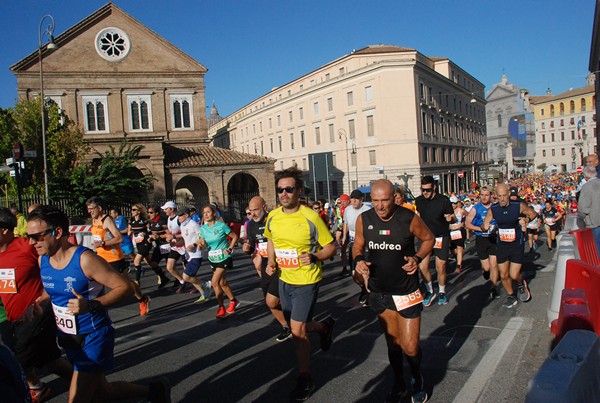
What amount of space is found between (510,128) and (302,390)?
11258cm

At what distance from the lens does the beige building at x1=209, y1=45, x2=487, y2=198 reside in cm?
5062

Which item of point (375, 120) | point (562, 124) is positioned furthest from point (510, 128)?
point (375, 120)

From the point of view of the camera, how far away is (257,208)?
23.5ft

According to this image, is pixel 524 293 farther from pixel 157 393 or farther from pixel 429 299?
pixel 157 393

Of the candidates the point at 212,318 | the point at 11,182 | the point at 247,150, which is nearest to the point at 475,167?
the point at 247,150

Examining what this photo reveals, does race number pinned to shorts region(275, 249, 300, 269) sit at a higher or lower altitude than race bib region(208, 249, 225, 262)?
higher

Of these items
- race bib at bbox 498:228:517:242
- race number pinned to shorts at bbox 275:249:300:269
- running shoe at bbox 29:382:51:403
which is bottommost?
running shoe at bbox 29:382:51:403

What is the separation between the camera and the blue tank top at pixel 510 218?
7.42m

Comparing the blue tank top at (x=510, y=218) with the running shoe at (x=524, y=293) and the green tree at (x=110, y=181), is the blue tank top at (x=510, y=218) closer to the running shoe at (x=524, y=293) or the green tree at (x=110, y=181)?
the running shoe at (x=524, y=293)

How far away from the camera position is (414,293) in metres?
4.35

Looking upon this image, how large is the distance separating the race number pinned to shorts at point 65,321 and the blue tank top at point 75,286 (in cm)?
3

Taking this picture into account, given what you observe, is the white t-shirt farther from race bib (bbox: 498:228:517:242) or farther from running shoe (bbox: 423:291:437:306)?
race bib (bbox: 498:228:517:242)

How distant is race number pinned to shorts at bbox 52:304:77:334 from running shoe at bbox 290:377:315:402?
1.99 metres

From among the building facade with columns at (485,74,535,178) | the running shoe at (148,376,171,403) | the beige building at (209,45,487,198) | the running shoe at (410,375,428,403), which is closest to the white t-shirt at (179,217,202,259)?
the running shoe at (148,376,171,403)
